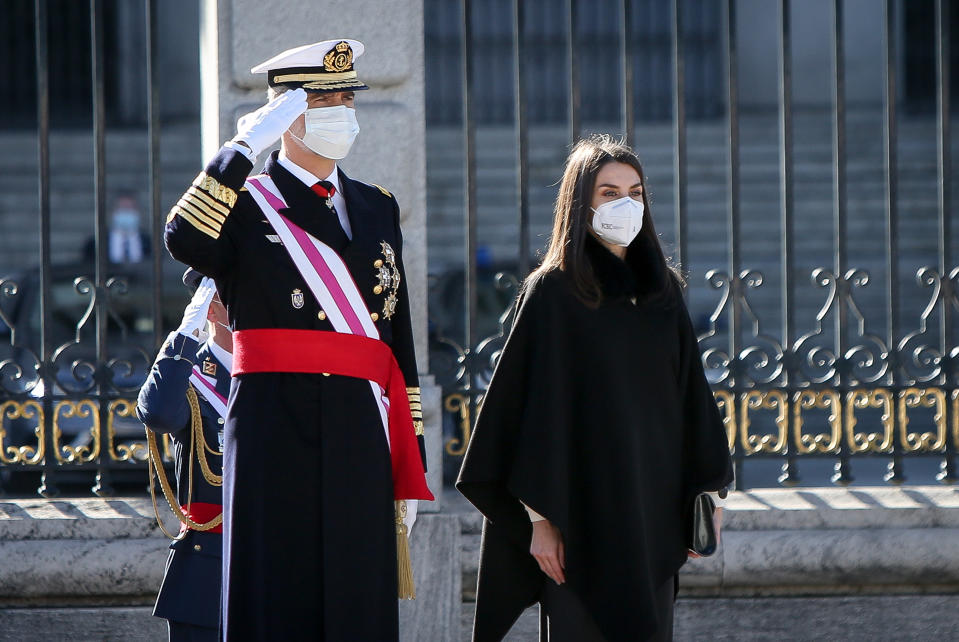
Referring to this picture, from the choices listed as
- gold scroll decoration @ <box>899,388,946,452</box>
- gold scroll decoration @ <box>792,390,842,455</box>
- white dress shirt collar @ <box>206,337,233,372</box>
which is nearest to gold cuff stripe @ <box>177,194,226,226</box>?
white dress shirt collar @ <box>206,337,233,372</box>

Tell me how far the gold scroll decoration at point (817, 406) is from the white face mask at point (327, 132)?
251 centimetres

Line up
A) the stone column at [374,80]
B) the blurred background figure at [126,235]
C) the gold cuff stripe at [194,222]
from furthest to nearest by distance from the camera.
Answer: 1. the blurred background figure at [126,235]
2. the stone column at [374,80]
3. the gold cuff stripe at [194,222]

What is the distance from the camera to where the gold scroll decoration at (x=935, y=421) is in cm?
538

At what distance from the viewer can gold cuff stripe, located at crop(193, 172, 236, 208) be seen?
131 inches

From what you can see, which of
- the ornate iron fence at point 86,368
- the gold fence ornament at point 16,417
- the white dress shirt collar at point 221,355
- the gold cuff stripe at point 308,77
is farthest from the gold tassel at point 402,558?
the gold fence ornament at point 16,417

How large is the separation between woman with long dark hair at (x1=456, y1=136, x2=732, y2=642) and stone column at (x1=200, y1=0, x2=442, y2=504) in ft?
4.31

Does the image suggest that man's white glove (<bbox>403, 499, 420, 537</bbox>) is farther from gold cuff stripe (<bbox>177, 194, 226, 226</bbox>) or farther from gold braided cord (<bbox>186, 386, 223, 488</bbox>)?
gold cuff stripe (<bbox>177, 194, 226, 226</bbox>)

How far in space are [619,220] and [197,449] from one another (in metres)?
1.28

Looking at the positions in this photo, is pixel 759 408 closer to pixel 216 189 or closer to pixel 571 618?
pixel 571 618

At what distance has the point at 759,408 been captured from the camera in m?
5.36

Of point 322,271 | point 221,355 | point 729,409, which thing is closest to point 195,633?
point 221,355

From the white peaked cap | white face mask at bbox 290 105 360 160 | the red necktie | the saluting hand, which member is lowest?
the saluting hand

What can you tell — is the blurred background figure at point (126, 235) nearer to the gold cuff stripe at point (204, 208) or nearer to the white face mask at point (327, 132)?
the white face mask at point (327, 132)

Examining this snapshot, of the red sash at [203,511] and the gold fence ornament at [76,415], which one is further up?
the gold fence ornament at [76,415]
